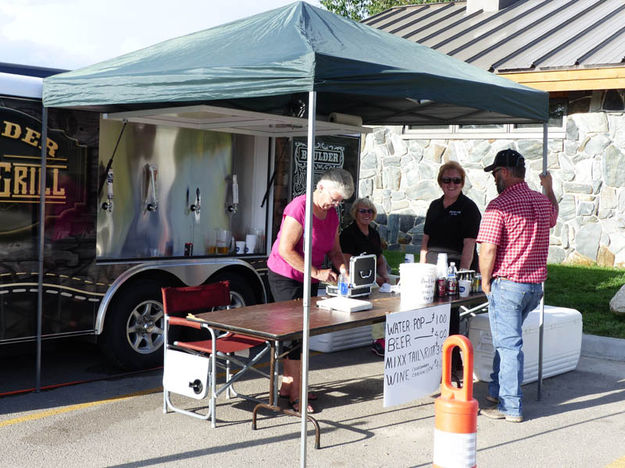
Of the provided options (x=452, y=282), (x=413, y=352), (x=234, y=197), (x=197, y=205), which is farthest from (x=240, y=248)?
(x=413, y=352)

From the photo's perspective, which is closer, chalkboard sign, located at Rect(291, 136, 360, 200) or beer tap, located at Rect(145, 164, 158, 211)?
beer tap, located at Rect(145, 164, 158, 211)

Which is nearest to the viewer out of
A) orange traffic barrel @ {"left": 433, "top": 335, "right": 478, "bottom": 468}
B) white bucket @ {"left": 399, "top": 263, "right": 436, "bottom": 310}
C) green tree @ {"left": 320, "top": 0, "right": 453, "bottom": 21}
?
orange traffic barrel @ {"left": 433, "top": 335, "right": 478, "bottom": 468}

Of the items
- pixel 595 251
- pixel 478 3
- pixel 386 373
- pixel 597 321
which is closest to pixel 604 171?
pixel 595 251

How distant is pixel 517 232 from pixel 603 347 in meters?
3.04

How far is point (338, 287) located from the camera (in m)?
5.68

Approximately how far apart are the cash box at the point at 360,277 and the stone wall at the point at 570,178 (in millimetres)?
6434

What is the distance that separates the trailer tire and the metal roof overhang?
1.44m

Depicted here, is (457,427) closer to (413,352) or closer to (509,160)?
(413,352)

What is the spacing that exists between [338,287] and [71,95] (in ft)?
7.96

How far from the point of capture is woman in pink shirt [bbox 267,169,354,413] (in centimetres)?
527

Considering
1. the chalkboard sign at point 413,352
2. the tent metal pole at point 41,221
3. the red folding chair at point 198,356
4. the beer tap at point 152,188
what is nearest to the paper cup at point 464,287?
the chalkboard sign at point 413,352

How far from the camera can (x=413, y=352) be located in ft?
16.6

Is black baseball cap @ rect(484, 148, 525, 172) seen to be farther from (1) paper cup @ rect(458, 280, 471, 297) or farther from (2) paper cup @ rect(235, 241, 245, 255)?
(2) paper cup @ rect(235, 241, 245, 255)

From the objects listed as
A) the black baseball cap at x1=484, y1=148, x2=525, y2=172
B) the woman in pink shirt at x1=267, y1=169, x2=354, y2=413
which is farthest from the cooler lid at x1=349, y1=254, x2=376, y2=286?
the black baseball cap at x1=484, y1=148, x2=525, y2=172
